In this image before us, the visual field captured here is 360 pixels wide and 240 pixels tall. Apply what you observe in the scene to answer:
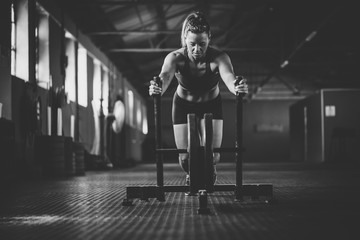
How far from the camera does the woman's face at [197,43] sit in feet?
11.4

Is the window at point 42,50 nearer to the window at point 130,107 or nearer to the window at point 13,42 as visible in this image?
the window at point 13,42

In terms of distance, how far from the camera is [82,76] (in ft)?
39.3

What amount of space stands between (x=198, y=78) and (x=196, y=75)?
3 cm

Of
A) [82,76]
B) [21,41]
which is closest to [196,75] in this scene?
[21,41]

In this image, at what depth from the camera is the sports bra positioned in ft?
11.8

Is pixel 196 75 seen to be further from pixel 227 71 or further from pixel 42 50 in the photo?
pixel 42 50

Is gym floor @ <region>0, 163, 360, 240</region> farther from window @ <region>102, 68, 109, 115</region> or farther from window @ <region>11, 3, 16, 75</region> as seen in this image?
window @ <region>102, 68, 109, 115</region>

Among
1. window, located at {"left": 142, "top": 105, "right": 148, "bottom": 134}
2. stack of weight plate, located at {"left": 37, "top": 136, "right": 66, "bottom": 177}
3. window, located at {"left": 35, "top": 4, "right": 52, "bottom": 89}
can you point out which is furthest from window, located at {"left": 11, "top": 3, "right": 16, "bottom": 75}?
window, located at {"left": 142, "top": 105, "right": 148, "bottom": 134}

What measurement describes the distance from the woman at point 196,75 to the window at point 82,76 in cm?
821

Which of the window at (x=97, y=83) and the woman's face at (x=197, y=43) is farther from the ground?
the window at (x=97, y=83)

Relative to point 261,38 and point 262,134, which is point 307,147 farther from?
point 262,134

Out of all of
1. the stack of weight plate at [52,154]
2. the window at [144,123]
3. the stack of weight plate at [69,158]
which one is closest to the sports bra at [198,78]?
the stack of weight plate at [52,154]

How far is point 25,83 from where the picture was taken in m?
7.78

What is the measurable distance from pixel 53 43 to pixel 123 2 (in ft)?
4.74
